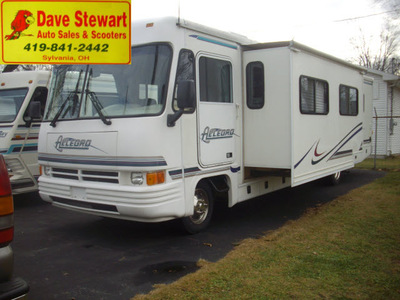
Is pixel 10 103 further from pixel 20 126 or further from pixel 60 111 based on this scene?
pixel 60 111

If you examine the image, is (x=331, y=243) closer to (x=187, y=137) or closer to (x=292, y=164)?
(x=292, y=164)

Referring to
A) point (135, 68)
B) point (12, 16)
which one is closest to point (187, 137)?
point (135, 68)

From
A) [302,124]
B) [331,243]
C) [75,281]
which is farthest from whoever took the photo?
[302,124]

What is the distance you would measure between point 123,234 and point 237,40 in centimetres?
354

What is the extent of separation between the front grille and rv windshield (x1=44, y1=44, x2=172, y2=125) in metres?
0.69

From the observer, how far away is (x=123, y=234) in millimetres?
5984

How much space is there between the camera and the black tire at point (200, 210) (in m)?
5.70

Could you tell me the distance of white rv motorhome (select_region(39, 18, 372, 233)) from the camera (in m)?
4.89

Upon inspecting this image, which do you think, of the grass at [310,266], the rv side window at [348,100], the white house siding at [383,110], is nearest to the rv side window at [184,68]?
the grass at [310,266]

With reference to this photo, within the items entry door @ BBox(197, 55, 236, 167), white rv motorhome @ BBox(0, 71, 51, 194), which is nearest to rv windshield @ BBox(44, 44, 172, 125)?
entry door @ BBox(197, 55, 236, 167)

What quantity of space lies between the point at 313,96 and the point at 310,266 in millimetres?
3672

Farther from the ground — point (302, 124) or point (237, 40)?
point (237, 40)

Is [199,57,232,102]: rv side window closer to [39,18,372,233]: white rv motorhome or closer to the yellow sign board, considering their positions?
[39,18,372,233]: white rv motorhome

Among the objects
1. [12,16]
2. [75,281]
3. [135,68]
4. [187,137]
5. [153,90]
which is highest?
[12,16]
